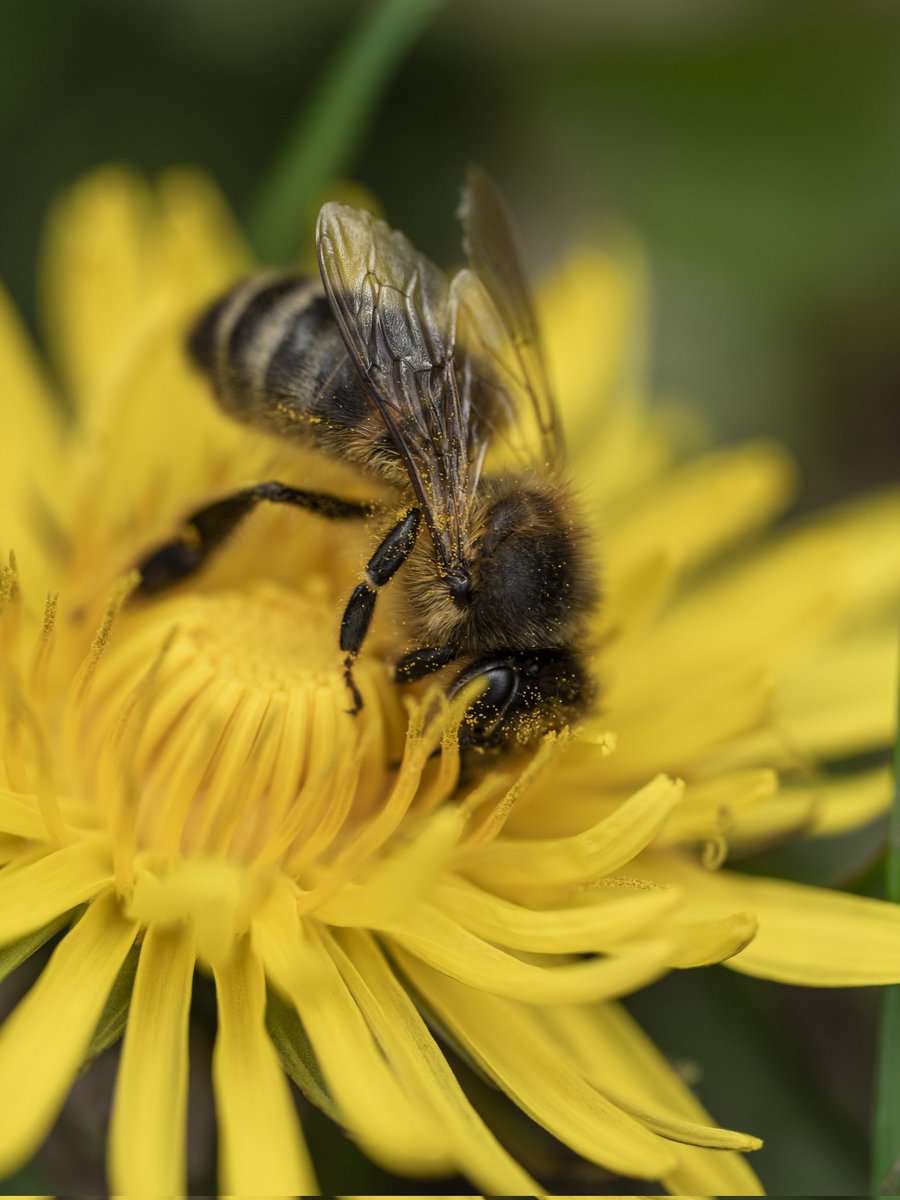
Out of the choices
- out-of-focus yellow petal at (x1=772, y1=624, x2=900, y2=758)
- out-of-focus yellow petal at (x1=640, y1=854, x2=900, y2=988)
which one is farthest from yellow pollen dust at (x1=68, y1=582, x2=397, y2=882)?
out-of-focus yellow petal at (x1=772, y1=624, x2=900, y2=758)

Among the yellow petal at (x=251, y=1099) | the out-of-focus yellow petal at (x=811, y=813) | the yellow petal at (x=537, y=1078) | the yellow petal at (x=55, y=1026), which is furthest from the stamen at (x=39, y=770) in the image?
the out-of-focus yellow petal at (x=811, y=813)

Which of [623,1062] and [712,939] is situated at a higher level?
[712,939]

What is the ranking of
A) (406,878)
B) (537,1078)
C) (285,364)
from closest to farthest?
(406,878) < (537,1078) < (285,364)

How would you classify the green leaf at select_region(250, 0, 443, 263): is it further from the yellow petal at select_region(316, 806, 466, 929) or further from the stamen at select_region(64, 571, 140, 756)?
the yellow petal at select_region(316, 806, 466, 929)

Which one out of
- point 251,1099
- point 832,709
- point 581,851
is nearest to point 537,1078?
point 581,851

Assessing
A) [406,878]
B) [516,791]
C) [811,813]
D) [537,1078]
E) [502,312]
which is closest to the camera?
[406,878]

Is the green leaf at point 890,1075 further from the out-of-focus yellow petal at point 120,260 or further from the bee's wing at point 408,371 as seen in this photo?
the out-of-focus yellow petal at point 120,260

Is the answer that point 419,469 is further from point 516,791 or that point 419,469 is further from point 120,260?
point 120,260

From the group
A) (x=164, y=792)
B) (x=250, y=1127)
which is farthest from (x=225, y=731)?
(x=250, y=1127)
